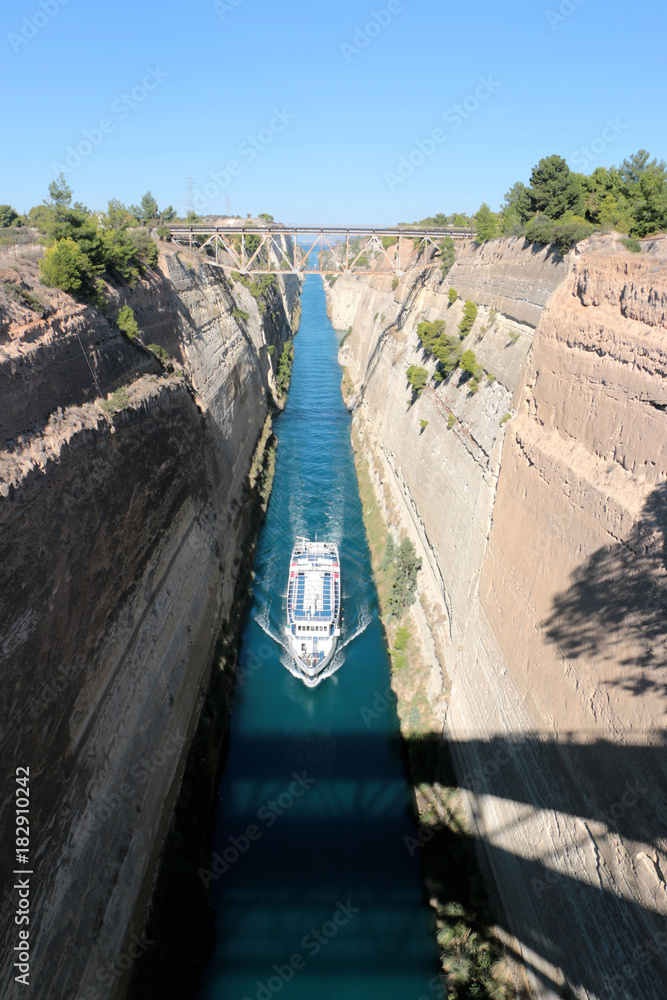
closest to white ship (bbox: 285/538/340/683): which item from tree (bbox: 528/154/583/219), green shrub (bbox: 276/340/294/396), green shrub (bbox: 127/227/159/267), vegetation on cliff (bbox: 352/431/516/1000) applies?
vegetation on cliff (bbox: 352/431/516/1000)

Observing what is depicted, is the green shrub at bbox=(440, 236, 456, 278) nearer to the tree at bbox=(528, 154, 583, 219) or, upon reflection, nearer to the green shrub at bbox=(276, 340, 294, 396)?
the tree at bbox=(528, 154, 583, 219)

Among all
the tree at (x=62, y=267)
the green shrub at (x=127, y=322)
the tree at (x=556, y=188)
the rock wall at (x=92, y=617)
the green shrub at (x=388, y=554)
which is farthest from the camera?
the green shrub at (x=388, y=554)

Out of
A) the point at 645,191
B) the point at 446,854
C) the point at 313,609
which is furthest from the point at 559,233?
the point at 446,854

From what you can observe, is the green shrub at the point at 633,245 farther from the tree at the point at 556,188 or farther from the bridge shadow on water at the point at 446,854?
the bridge shadow on water at the point at 446,854

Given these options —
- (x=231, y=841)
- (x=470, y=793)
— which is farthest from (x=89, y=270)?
(x=470, y=793)

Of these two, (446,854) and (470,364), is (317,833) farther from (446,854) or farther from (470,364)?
(470,364)

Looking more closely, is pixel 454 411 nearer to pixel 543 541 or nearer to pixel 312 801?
pixel 543 541

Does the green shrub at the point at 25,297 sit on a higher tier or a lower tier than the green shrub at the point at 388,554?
higher

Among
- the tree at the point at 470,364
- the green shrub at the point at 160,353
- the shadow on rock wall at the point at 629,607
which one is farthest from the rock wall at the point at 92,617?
the tree at the point at 470,364
